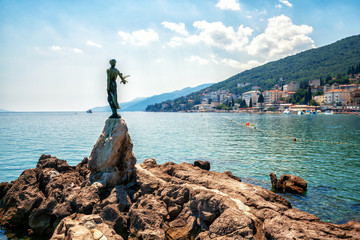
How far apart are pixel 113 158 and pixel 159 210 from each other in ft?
11.1

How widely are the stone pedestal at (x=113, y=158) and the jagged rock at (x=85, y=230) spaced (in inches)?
102

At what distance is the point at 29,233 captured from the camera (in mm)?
8633

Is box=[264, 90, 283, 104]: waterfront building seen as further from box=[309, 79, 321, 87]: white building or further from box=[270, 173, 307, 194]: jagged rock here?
box=[270, 173, 307, 194]: jagged rock

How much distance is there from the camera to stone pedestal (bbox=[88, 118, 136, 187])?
9977mm

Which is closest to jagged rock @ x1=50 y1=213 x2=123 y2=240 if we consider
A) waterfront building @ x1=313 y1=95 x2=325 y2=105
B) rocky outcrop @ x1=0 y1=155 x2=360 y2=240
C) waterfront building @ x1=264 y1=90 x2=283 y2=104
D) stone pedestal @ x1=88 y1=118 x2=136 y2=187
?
rocky outcrop @ x1=0 y1=155 x2=360 y2=240

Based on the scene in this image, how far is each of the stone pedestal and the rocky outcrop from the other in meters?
0.37

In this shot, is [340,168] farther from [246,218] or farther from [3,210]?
[3,210]

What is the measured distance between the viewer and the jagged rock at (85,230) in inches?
249

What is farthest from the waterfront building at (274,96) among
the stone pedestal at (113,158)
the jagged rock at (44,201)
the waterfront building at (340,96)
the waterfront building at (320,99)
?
the jagged rock at (44,201)

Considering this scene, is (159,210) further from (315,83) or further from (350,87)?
(315,83)

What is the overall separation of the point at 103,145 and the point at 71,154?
15908 mm

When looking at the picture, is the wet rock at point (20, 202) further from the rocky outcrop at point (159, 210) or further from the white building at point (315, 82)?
the white building at point (315, 82)

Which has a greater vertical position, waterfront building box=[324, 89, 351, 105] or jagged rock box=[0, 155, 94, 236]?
waterfront building box=[324, 89, 351, 105]

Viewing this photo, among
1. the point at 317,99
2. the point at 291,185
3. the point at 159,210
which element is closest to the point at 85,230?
the point at 159,210
